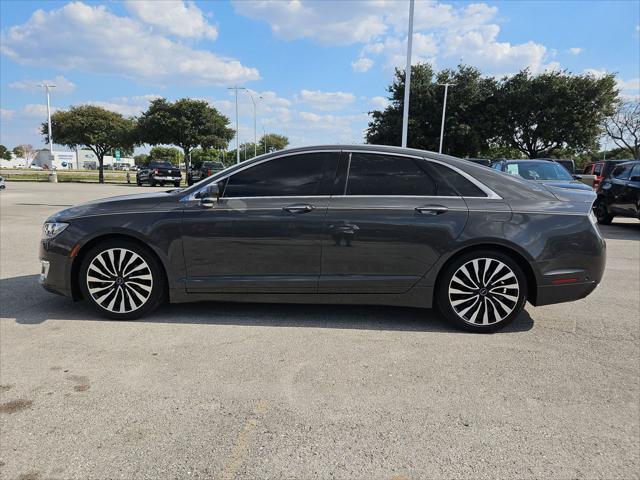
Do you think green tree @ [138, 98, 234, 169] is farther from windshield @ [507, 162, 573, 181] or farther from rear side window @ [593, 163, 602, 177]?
windshield @ [507, 162, 573, 181]

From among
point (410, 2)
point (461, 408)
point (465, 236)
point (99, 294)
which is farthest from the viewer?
point (410, 2)

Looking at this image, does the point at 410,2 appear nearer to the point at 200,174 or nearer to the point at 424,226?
the point at 424,226

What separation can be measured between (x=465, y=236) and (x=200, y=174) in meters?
29.3

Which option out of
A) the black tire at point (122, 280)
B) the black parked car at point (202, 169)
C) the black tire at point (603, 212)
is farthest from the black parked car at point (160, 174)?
the black tire at point (122, 280)

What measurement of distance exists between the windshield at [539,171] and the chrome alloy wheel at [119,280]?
28.2 ft

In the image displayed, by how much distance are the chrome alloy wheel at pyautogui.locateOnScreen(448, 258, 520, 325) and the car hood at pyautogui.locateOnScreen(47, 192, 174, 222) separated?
108 inches

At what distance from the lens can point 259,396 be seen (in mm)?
2938

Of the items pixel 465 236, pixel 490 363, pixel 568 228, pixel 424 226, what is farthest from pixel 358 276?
pixel 568 228

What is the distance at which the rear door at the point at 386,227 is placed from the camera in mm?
4004

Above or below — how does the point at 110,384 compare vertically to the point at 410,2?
below

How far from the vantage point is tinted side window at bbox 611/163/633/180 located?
11527 mm

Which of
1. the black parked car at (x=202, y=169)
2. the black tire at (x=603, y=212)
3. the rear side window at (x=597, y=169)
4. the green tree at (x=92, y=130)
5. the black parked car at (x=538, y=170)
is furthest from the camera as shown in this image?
the green tree at (x=92, y=130)

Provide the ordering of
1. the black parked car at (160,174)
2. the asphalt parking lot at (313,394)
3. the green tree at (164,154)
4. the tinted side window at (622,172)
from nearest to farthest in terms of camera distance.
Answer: the asphalt parking lot at (313,394), the tinted side window at (622,172), the black parked car at (160,174), the green tree at (164,154)

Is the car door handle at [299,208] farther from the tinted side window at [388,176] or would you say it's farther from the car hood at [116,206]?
the car hood at [116,206]
